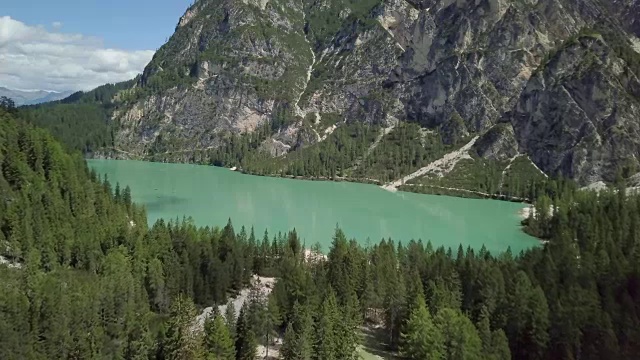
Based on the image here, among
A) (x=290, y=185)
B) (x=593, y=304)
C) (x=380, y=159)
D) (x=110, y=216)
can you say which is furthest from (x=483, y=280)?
(x=380, y=159)

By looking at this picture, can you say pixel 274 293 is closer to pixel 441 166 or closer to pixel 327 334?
pixel 327 334

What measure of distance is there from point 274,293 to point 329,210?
230 ft

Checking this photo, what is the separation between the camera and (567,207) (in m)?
104

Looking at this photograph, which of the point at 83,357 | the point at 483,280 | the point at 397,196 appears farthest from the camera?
the point at 397,196

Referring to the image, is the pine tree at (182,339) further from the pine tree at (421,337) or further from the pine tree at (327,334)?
the pine tree at (421,337)

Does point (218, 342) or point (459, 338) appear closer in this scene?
point (218, 342)

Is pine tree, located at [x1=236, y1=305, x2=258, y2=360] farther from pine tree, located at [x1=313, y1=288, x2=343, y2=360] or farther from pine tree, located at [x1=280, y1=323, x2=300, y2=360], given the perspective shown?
pine tree, located at [x1=313, y1=288, x2=343, y2=360]

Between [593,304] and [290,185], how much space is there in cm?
12790

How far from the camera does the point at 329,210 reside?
122 meters

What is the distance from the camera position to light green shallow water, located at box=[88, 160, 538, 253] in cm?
9894

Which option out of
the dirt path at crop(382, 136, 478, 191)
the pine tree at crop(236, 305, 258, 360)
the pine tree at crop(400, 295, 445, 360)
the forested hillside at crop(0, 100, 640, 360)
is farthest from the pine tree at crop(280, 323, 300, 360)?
the dirt path at crop(382, 136, 478, 191)

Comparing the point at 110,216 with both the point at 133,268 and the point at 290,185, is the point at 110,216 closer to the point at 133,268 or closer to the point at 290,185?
the point at 133,268

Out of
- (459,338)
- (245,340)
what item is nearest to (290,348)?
(245,340)

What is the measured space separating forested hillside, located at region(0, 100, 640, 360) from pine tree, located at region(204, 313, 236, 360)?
0.12 m
